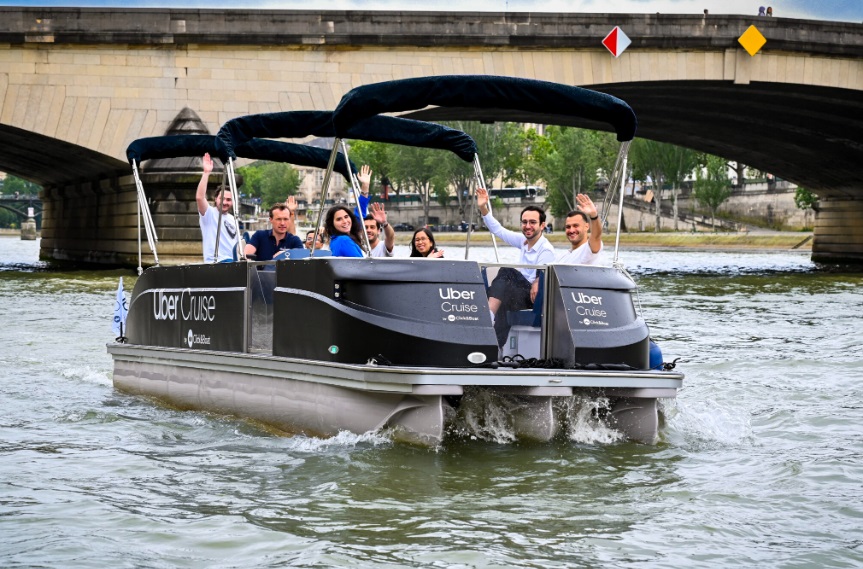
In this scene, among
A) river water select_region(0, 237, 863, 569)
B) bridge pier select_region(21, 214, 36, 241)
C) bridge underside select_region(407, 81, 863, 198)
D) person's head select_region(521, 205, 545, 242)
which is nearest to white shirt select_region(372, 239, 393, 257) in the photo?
person's head select_region(521, 205, 545, 242)

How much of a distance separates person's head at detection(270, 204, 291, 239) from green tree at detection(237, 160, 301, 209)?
134 m

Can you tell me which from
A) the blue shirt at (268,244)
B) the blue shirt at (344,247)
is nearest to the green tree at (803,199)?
the blue shirt at (268,244)

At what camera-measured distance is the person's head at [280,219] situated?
11164 mm

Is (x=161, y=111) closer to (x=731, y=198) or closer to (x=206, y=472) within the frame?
(x=206, y=472)

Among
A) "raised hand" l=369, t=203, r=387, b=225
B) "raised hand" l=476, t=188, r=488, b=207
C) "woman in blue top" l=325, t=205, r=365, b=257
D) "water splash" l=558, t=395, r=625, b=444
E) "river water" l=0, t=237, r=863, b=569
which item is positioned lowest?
"river water" l=0, t=237, r=863, b=569

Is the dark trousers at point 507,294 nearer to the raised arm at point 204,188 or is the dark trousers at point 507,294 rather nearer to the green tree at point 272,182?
the raised arm at point 204,188

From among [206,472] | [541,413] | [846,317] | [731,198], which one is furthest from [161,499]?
[731,198]

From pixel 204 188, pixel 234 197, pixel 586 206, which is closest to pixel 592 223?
pixel 586 206

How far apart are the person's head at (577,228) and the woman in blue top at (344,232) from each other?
5.30 feet

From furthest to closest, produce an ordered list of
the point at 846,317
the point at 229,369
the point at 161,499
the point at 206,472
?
the point at 846,317 → the point at 229,369 → the point at 206,472 → the point at 161,499

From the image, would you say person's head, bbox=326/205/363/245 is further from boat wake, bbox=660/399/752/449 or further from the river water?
boat wake, bbox=660/399/752/449

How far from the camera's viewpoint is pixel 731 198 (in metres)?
92.6

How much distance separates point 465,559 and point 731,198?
89.1 metres

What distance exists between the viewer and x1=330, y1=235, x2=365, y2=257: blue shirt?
9539 mm
